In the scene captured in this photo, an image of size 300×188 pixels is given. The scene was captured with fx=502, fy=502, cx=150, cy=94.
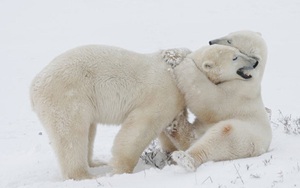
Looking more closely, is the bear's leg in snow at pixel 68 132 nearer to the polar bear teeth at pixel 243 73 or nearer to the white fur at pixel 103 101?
the white fur at pixel 103 101

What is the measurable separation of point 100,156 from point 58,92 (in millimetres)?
1866

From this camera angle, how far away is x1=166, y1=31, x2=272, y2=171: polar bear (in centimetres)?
525

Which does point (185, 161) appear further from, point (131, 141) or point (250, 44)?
point (250, 44)

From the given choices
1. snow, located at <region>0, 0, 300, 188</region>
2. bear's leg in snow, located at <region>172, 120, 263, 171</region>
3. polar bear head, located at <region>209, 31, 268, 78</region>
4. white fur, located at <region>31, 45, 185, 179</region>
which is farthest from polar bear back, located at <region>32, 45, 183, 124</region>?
polar bear head, located at <region>209, 31, 268, 78</region>

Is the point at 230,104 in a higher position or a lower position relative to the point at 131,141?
higher

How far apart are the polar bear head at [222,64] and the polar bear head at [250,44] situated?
21 cm

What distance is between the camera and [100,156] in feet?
22.6

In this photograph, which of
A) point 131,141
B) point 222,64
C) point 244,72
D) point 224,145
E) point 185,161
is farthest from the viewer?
point 222,64

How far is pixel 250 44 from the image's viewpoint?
237 inches

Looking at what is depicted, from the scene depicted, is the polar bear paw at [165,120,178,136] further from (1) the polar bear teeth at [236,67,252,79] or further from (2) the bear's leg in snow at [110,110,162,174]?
(1) the polar bear teeth at [236,67,252,79]

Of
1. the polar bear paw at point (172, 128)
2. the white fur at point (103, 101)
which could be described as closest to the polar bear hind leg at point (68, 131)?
the white fur at point (103, 101)

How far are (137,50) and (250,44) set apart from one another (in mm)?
13533

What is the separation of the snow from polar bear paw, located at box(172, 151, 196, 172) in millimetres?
61

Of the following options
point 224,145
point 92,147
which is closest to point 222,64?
point 224,145
